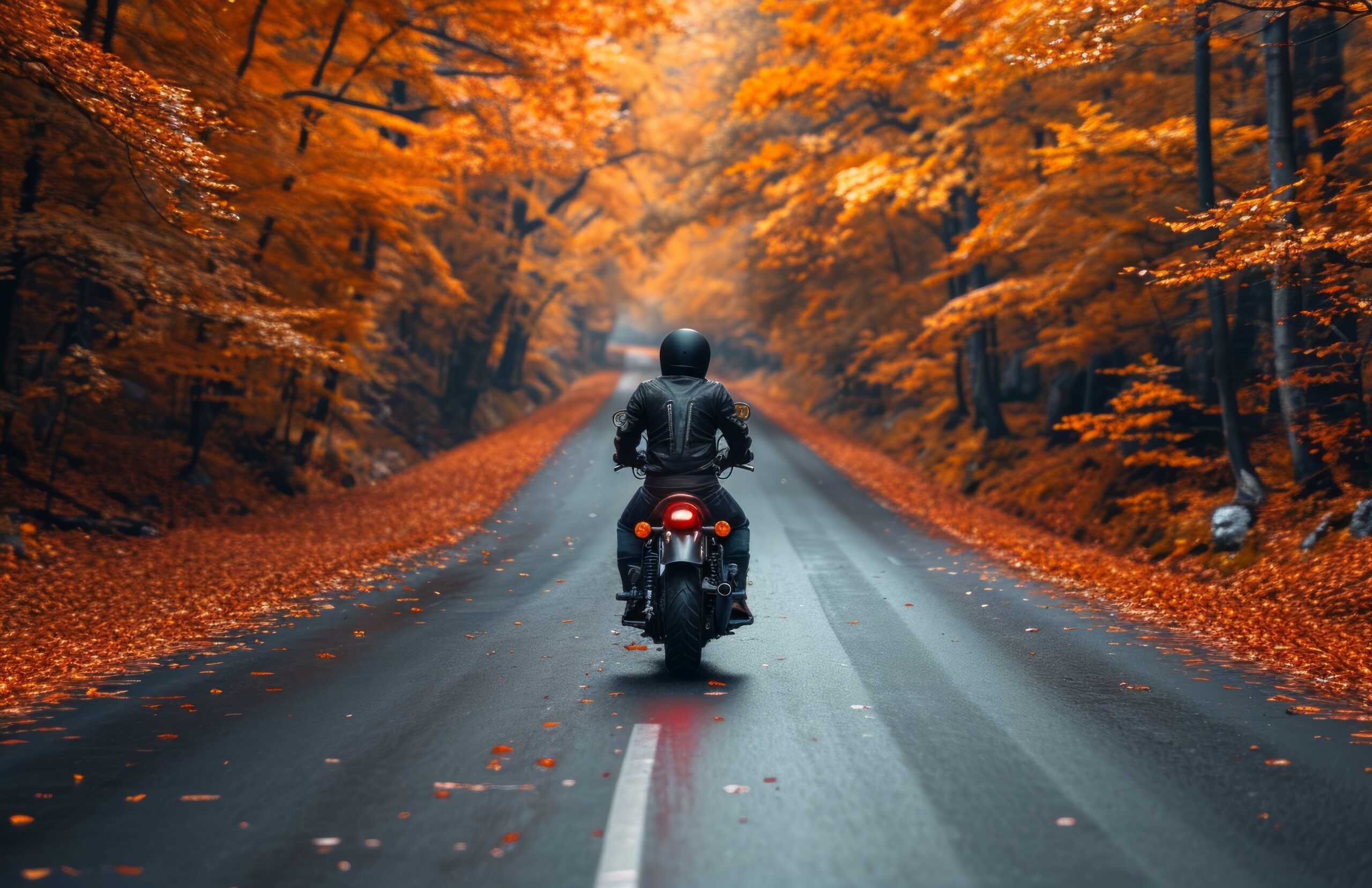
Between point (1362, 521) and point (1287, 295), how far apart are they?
8.56 ft

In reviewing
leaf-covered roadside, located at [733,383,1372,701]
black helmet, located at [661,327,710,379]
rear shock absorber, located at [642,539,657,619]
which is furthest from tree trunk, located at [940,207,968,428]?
rear shock absorber, located at [642,539,657,619]

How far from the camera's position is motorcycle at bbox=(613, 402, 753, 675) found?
5.56 metres

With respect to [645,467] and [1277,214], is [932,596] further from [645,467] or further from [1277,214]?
[1277,214]

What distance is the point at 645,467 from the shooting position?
6.20 meters

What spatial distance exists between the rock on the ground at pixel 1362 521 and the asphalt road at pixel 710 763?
2.68 meters

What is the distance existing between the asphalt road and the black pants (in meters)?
0.72

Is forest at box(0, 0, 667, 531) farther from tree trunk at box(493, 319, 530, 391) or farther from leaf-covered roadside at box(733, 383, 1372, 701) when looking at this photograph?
tree trunk at box(493, 319, 530, 391)

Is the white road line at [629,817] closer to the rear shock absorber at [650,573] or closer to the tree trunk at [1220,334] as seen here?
the rear shock absorber at [650,573]

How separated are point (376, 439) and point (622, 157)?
14416mm

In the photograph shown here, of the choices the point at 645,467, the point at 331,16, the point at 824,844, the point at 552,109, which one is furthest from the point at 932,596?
the point at 331,16

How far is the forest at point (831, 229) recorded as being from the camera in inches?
347

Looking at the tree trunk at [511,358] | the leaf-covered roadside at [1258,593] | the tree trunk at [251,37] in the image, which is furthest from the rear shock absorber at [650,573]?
the tree trunk at [511,358]

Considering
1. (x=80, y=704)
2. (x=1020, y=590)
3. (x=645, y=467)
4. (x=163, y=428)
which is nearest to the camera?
(x=80, y=704)

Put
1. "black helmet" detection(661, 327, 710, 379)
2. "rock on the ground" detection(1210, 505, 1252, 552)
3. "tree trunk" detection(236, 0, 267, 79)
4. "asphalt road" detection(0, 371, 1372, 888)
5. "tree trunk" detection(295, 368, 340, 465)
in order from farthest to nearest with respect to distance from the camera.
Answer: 1. "tree trunk" detection(295, 368, 340, 465)
2. "tree trunk" detection(236, 0, 267, 79)
3. "rock on the ground" detection(1210, 505, 1252, 552)
4. "black helmet" detection(661, 327, 710, 379)
5. "asphalt road" detection(0, 371, 1372, 888)
